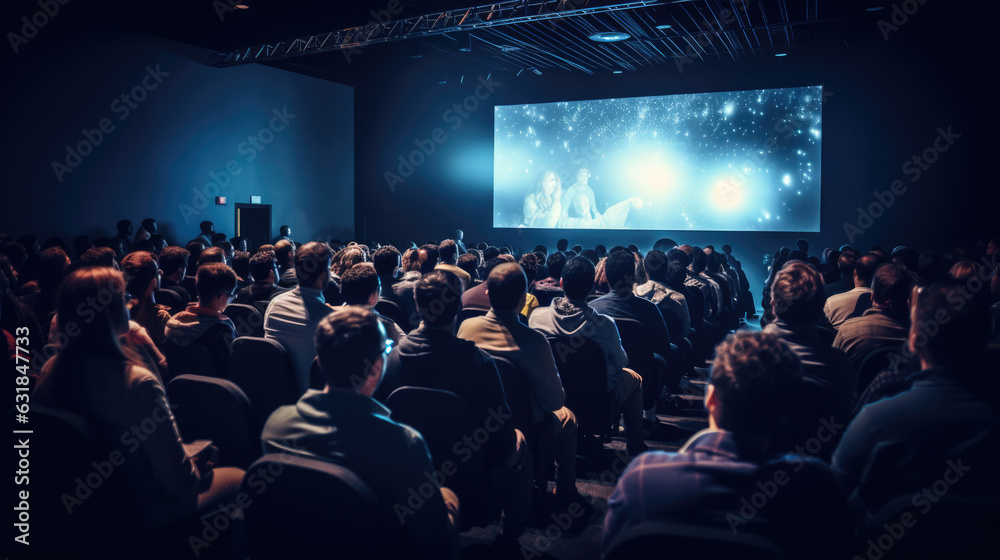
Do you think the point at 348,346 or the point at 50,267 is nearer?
the point at 348,346

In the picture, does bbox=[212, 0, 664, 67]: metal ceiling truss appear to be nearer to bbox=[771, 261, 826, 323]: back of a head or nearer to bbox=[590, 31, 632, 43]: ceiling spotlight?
bbox=[590, 31, 632, 43]: ceiling spotlight

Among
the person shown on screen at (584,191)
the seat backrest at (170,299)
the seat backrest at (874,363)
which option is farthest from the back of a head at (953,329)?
the person shown on screen at (584,191)

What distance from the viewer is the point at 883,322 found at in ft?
10.0

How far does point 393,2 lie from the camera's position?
355 inches

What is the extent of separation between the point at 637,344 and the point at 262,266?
2.50 metres

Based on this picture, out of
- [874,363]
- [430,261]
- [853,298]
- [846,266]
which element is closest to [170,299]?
[430,261]

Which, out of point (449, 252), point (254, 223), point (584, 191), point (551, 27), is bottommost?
point (449, 252)

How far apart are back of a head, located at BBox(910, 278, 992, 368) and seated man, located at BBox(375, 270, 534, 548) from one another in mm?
1371

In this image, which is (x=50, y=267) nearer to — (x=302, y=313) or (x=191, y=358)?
(x=191, y=358)

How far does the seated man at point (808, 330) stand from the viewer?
2.38 metres

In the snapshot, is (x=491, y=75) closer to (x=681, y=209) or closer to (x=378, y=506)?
(x=681, y=209)

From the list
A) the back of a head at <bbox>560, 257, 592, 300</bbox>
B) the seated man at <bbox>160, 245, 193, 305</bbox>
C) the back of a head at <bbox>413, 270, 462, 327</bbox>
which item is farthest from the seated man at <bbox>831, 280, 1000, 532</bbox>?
the seated man at <bbox>160, 245, 193, 305</bbox>

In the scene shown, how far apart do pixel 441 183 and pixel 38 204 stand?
804 cm

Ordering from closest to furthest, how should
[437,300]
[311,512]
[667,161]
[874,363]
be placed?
1. [311,512]
2. [437,300]
3. [874,363]
4. [667,161]
